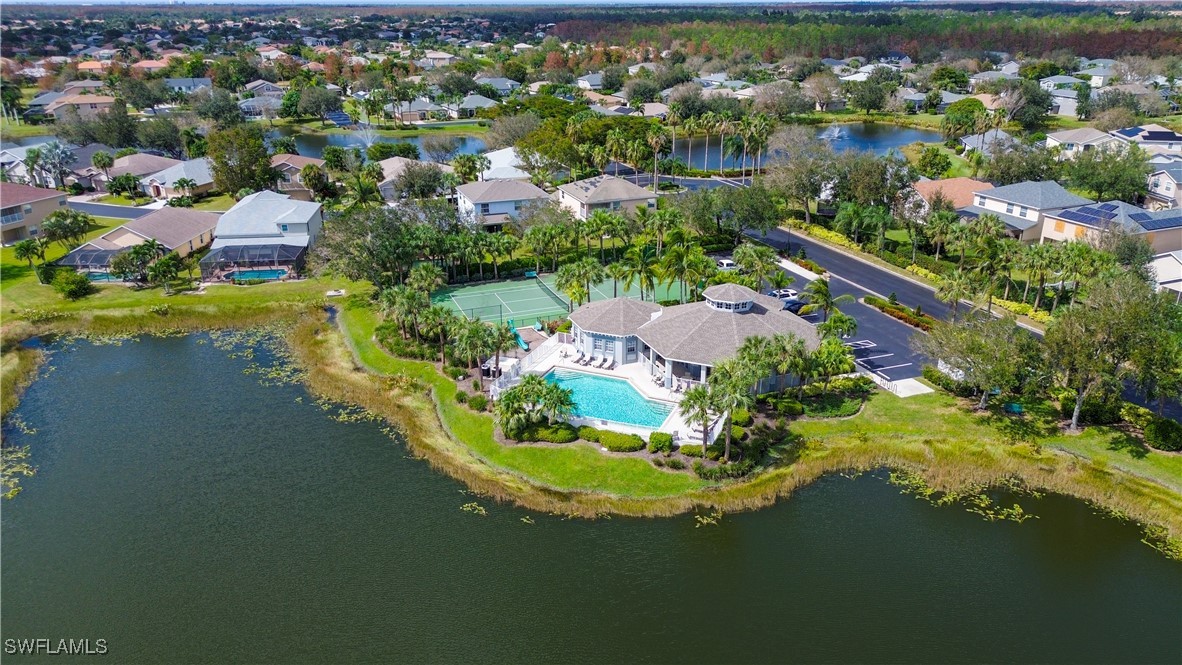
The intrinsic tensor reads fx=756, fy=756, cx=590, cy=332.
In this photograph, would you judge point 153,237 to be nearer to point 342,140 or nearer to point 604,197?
point 604,197

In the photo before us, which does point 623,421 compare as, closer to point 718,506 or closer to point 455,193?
point 718,506

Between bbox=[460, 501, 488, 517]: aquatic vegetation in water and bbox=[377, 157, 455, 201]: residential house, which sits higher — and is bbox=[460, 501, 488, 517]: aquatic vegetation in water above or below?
below

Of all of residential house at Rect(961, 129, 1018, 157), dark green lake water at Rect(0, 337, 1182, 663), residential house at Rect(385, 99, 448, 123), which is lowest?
dark green lake water at Rect(0, 337, 1182, 663)

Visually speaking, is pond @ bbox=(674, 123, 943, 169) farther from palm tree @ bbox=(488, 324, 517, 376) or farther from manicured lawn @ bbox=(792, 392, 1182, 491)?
manicured lawn @ bbox=(792, 392, 1182, 491)

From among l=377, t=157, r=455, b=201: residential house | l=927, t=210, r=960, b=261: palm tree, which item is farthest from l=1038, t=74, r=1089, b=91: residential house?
l=377, t=157, r=455, b=201: residential house

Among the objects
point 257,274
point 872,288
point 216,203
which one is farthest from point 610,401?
point 216,203
